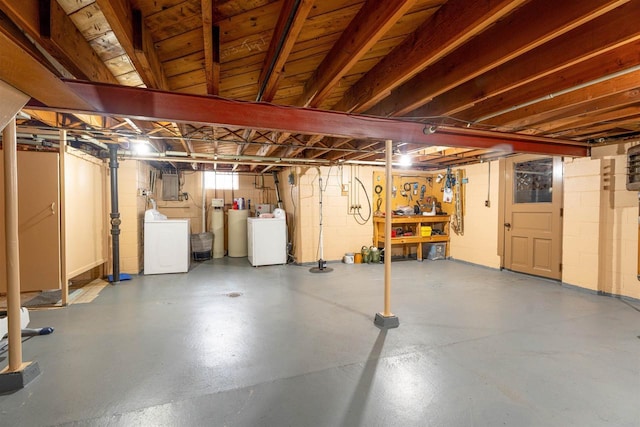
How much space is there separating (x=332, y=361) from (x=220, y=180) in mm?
6107

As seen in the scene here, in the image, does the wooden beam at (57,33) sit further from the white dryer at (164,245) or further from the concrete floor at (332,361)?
the white dryer at (164,245)

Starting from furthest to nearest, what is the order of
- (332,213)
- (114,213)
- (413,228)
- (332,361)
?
(413,228)
(332,213)
(114,213)
(332,361)

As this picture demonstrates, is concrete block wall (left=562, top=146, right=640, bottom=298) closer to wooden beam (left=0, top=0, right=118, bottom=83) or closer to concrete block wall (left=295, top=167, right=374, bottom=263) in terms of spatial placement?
concrete block wall (left=295, top=167, right=374, bottom=263)

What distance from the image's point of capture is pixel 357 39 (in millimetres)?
1740

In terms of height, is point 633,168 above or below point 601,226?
above

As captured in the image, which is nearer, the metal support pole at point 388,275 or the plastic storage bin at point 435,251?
the metal support pole at point 388,275

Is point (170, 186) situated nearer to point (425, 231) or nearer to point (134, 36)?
point (134, 36)

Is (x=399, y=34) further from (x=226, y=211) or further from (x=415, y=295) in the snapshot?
(x=226, y=211)

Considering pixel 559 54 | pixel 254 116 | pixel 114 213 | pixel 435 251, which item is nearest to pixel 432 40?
pixel 559 54

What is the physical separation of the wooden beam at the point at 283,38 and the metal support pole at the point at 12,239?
1792mm

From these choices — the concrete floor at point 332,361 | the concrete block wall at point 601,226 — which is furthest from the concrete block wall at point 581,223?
the concrete floor at point 332,361

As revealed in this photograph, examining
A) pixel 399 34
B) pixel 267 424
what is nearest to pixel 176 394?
pixel 267 424

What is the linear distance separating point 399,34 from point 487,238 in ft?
16.6

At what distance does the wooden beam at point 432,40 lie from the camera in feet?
4.83
